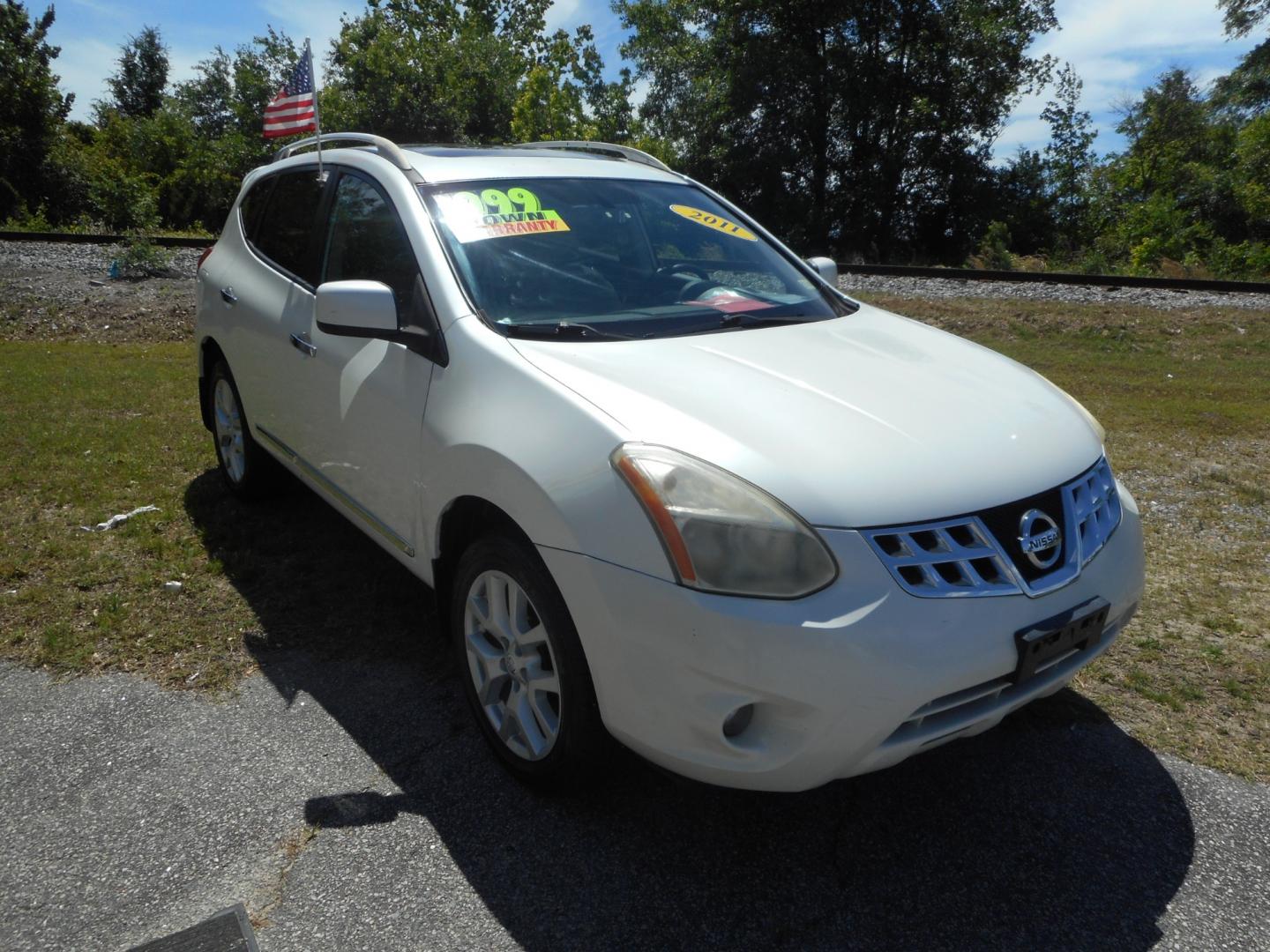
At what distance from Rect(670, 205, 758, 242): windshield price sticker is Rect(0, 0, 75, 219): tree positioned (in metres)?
29.5

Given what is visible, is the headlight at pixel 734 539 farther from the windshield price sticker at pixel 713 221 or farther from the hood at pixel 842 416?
the windshield price sticker at pixel 713 221

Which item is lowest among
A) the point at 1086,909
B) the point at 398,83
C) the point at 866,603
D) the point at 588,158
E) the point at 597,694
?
the point at 1086,909

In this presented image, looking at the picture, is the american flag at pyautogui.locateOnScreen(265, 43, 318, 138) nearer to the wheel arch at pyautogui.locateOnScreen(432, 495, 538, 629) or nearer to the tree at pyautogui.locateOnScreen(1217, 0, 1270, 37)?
the wheel arch at pyautogui.locateOnScreen(432, 495, 538, 629)

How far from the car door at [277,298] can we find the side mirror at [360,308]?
877mm

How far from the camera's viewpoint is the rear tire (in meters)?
4.76

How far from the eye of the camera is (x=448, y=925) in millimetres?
2293

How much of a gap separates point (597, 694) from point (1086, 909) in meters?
1.31

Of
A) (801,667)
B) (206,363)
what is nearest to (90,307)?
(206,363)

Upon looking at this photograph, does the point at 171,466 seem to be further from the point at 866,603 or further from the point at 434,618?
the point at 866,603

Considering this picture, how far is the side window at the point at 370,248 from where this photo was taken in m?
3.14

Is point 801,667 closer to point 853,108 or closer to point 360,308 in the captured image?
point 360,308

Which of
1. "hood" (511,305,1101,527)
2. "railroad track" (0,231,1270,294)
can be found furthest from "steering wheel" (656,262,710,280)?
"railroad track" (0,231,1270,294)

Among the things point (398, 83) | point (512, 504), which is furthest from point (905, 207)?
point (512, 504)

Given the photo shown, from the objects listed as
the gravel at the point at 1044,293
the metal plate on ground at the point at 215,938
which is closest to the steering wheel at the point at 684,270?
the metal plate on ground at the point at 215,938
